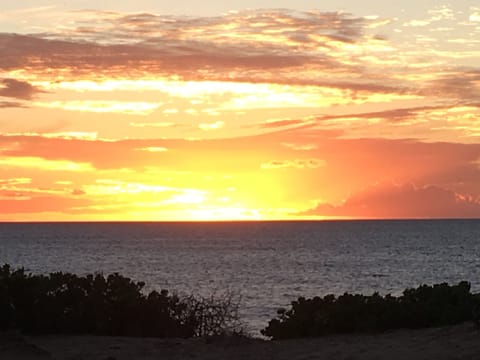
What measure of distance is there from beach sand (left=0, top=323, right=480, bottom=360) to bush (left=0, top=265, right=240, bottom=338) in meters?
0.83

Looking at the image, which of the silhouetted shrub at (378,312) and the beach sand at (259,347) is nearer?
the beach sand at (259,347)

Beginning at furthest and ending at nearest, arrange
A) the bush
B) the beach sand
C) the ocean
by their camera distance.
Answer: the ocean → the bush → the beach sand

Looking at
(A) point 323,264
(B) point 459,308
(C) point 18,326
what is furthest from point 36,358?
(A) point 323,264

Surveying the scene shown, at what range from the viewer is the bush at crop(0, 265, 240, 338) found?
66.0 feet

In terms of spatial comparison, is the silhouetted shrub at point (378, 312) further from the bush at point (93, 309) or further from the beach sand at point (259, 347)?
the bush at point (93, 309)

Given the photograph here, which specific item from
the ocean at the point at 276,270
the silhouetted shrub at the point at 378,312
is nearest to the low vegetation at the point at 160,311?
the silhouetted shrub at the point at 378,312

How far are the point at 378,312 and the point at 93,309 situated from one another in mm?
6796

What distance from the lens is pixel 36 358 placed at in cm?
1730

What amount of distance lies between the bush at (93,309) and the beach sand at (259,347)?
0.83 meters

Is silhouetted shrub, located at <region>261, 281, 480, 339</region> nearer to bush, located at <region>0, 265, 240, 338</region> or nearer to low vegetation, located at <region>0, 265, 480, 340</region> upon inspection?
low vegetation, located at <region>0, 265, 480, 340</region>

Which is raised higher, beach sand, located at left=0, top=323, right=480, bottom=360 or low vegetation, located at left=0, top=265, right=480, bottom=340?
low vegetation, located at left=0, top=265, right=480, bottom=340

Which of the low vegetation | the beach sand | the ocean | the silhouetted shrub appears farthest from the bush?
the ocean

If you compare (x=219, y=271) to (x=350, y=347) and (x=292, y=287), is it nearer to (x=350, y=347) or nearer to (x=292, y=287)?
(x=292, y=287)

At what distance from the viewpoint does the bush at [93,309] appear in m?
20.1
